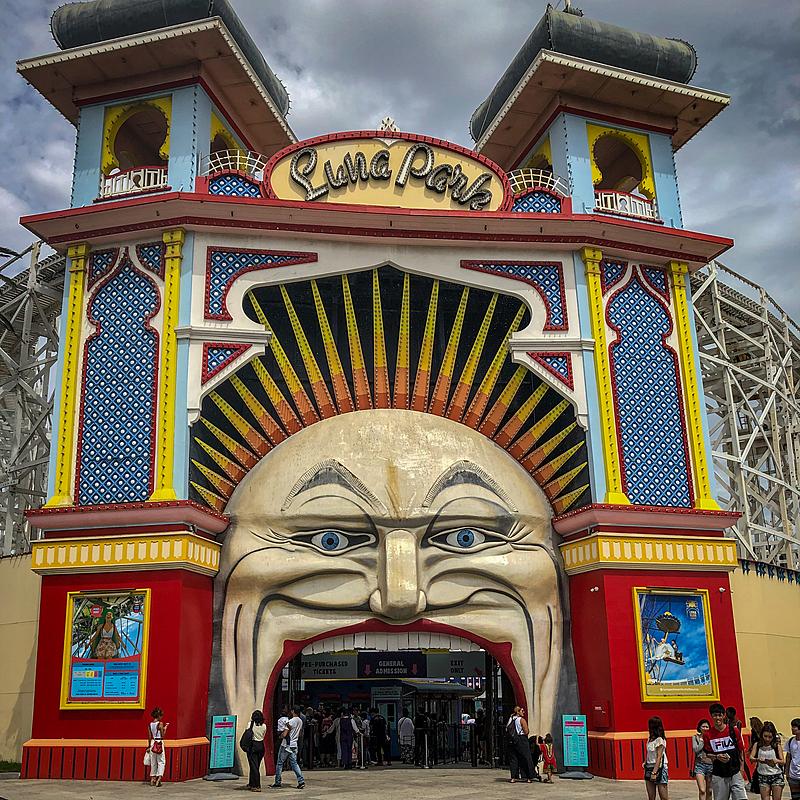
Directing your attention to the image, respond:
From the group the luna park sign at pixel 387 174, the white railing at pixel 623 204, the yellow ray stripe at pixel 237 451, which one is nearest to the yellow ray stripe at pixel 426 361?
the luna park sign at pixel 387 174

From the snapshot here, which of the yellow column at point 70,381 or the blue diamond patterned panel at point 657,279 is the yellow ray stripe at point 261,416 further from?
the blue diamond patterned panel at point 657,279

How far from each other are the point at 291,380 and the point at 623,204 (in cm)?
749

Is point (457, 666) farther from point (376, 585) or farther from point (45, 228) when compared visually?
point (45, 228)

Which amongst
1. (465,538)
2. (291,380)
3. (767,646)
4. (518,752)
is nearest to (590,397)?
(465,538)

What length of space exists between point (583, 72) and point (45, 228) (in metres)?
10.4

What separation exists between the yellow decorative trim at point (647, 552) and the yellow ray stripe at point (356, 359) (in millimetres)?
4308

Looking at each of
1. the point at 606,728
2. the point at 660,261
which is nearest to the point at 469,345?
the point at 660,261

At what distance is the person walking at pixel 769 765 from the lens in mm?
9820

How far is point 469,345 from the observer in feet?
58.5

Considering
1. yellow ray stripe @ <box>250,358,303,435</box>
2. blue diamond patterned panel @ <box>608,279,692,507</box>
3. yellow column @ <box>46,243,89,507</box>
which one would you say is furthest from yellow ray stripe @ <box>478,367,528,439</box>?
yellow column @ <box>46,243,89,507</box>

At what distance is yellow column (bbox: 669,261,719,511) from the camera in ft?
52.4

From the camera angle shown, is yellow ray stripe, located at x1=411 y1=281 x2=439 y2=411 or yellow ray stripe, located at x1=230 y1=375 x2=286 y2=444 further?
yellow ray stripe, located at x1=411 y1=281 x2=439 y2=411

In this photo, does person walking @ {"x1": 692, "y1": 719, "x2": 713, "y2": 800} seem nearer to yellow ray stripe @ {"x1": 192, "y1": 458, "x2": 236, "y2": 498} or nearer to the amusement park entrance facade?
the amusement park entrance facade

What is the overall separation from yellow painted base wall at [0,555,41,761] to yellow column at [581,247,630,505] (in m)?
10.2
